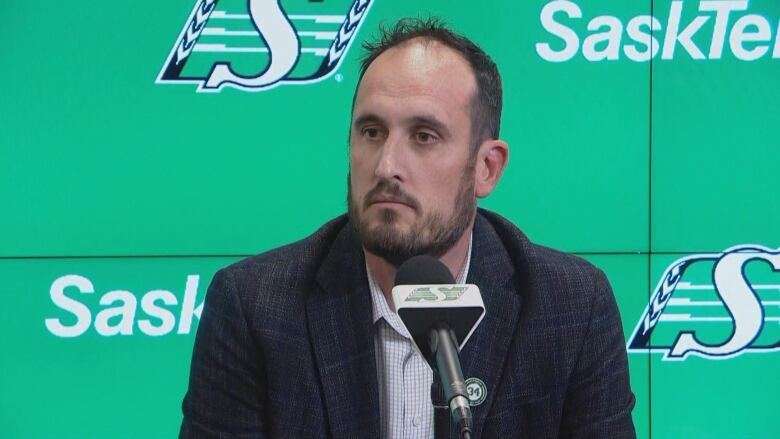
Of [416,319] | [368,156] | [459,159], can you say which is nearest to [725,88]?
[459,159]

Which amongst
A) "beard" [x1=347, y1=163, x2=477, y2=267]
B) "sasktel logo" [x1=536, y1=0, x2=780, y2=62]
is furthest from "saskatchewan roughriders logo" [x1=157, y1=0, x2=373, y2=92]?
"beard" [x1=347, y1=163, x2=477, y2=267]

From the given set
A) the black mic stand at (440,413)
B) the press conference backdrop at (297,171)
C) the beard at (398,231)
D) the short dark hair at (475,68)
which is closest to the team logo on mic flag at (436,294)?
the black mic stand at (440,413)

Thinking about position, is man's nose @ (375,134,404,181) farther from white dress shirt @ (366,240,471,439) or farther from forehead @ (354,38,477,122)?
white dress shirt @ (366,240,471,439)

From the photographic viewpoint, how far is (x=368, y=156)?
1688 mm

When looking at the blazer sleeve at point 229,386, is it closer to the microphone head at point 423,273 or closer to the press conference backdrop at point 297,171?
the microphone head at point 423,273

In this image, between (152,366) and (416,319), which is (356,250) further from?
(152,366)

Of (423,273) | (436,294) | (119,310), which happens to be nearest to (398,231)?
(423,273)

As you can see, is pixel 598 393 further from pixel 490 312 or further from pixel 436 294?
pixel 436 294

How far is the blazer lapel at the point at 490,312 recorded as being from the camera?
5.63ft

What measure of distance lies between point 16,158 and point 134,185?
0.33m

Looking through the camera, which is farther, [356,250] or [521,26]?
[521,26]

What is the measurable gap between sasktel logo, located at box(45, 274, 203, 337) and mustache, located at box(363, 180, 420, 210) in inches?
46.6

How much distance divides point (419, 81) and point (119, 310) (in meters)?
1.36

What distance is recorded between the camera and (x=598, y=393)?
5.78 feet
